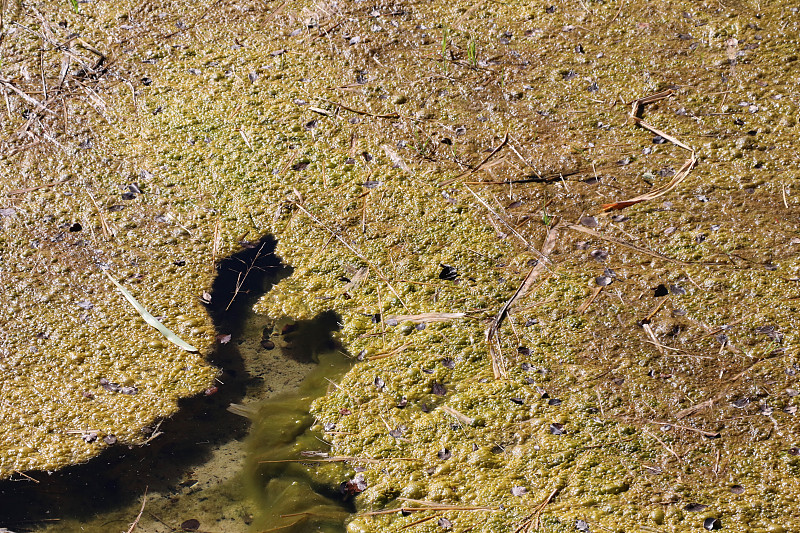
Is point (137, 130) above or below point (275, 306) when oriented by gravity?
above

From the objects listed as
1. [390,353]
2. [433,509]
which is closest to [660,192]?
[390,353]

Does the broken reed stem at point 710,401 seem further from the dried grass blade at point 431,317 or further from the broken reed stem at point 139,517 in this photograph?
the broken reed stem at point 139,517

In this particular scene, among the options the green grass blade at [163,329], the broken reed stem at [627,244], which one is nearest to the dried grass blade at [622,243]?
the broken reed stem at [627,244]

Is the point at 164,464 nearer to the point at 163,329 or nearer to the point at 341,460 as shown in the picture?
the point at 163,329

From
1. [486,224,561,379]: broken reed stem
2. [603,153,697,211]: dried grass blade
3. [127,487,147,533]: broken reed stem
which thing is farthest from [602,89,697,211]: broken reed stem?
[127,487,147,533]: broken reed stem

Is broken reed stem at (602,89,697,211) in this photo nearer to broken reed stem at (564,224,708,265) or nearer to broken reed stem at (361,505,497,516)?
broken reed stem at (564,224,708,265)

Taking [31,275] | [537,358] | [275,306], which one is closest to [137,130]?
[31,275]

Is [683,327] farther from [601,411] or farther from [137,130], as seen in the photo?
[137,130]
